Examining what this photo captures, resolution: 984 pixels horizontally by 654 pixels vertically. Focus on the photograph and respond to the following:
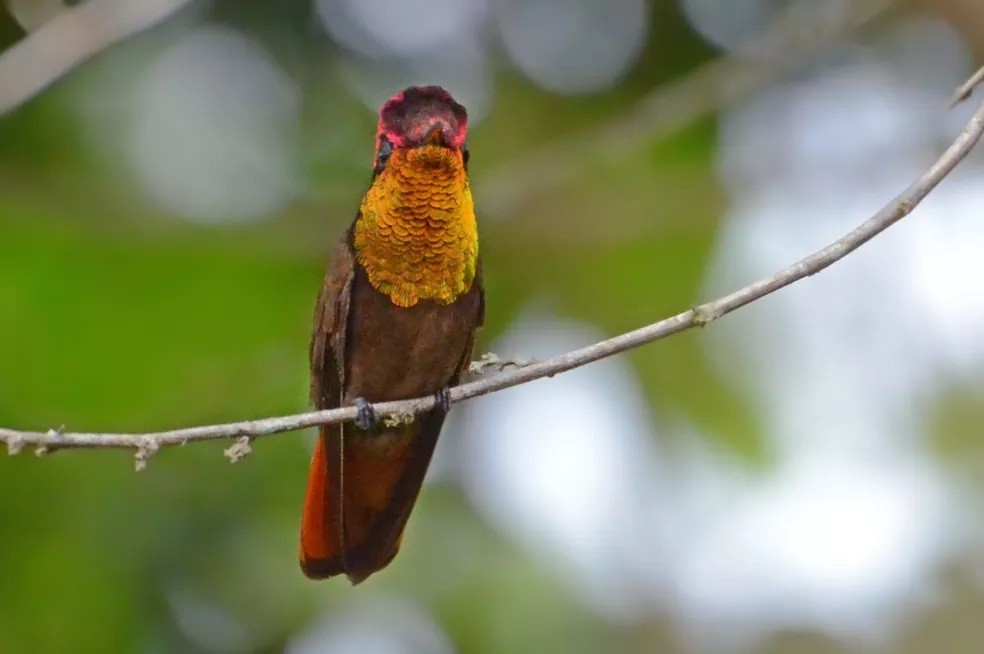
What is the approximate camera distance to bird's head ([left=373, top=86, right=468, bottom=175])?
3.42m

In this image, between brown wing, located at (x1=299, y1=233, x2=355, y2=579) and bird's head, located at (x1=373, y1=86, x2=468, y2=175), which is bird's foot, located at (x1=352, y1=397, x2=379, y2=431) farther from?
bird's head, located at (x1=373, y1=86, x2=468, y2=175)

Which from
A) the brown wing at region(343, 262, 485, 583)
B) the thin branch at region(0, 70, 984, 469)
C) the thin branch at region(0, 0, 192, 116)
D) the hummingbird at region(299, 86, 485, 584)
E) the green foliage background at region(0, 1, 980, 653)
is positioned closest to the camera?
the thin branch at region(0, 70, 984, 469)

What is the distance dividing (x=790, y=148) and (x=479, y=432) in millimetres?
2077

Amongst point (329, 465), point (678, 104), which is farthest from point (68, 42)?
point (678, 104)

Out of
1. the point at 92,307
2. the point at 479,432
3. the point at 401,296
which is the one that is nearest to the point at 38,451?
the point at 401,296

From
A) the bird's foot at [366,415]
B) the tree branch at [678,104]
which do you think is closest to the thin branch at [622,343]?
the bird's foot at [366,415]

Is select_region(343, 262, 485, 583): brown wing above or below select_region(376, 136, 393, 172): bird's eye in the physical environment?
below

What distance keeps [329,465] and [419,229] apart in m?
0.74

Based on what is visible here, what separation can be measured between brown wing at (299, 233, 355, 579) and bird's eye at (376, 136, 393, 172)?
287 millimetres

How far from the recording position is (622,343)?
9.12ft

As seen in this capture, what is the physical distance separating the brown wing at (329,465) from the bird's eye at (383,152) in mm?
287

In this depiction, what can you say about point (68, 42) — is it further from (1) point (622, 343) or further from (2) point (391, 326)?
(1) point (622, 343)

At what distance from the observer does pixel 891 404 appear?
21.0 ft

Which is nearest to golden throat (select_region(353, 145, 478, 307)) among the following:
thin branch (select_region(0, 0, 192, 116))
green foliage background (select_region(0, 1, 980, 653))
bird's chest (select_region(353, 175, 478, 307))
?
bird's chest (select_region(353, 175, 478, 307))
